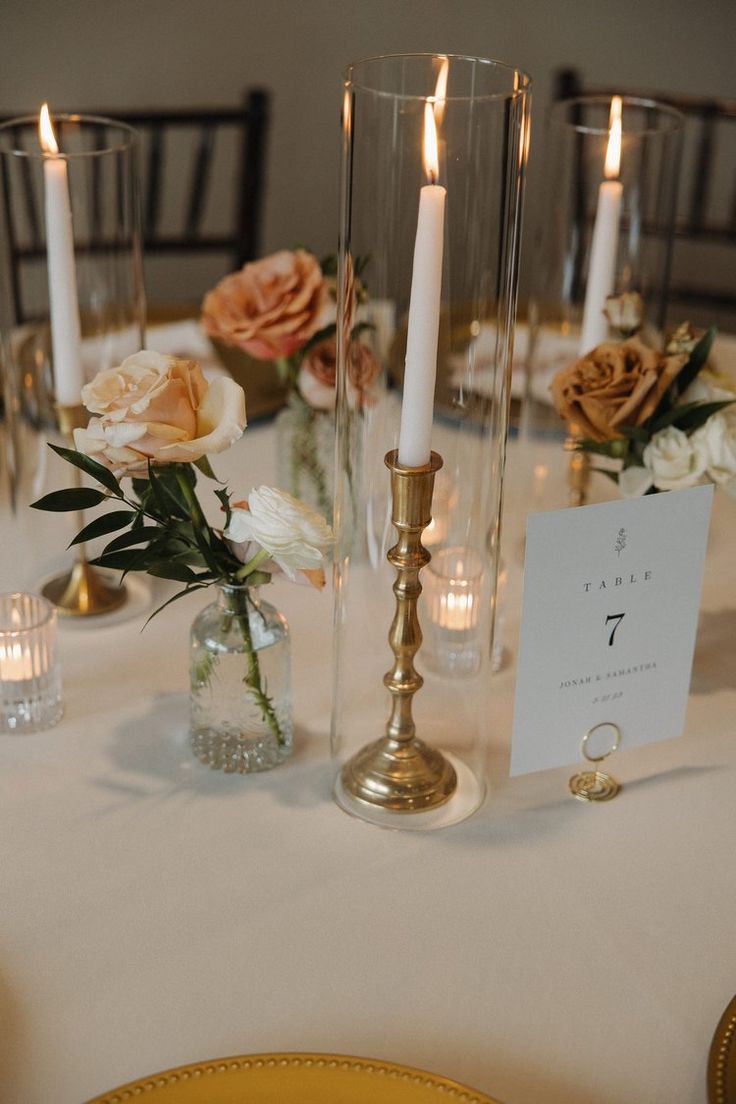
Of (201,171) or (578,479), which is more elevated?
(201,171)

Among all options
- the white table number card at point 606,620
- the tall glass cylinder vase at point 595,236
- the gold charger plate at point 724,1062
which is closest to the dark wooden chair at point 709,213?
the tall glass cylinder vase at point 595,236

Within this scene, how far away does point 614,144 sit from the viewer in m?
1.22

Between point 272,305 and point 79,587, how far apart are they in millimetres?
323

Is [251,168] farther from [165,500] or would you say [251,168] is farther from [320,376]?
[165,500]

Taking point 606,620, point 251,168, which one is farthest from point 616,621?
point 251,168

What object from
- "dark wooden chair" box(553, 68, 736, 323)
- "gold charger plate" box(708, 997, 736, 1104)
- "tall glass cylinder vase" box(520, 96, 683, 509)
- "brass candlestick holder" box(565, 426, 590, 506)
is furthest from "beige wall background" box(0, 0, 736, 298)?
"gold charger plate" box(708, 997, 736, 1104)

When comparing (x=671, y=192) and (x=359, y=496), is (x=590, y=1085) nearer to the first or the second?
(x=359, y=496)

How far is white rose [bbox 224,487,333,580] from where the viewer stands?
800 mm

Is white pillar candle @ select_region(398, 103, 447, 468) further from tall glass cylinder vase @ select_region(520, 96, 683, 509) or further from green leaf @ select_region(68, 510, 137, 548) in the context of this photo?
tall glass cylinder vase @ select_region(520, 96, 683, 509)

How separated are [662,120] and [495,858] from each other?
32.2 inches

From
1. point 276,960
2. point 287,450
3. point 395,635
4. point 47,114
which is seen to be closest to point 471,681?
point 395,635

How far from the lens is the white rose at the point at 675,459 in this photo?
3.34 ft

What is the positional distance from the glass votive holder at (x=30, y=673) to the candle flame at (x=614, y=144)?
70 cm

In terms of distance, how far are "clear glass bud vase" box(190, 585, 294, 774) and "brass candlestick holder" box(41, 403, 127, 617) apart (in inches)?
9.5
